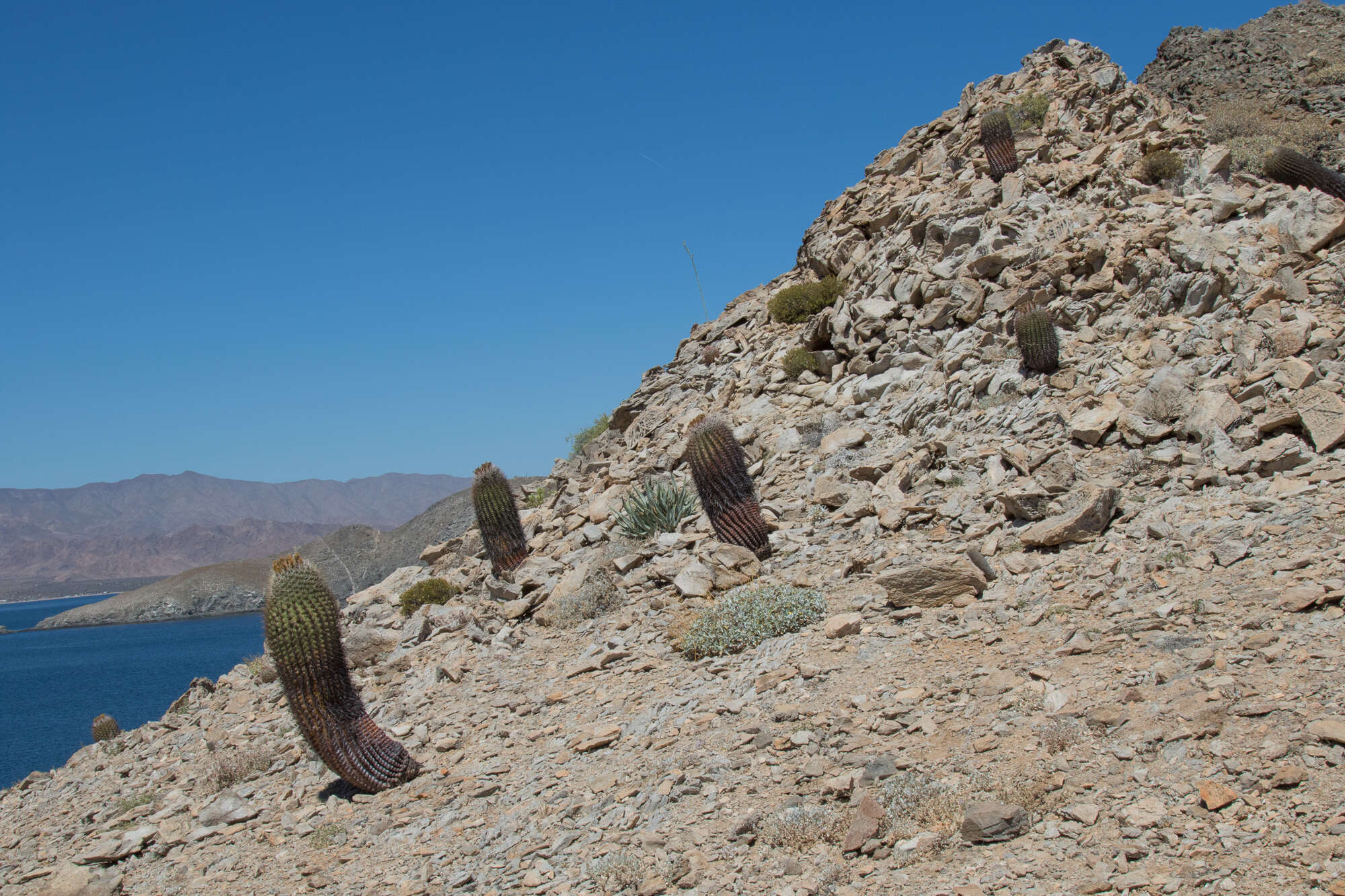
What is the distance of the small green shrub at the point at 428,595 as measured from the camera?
13.4 metres

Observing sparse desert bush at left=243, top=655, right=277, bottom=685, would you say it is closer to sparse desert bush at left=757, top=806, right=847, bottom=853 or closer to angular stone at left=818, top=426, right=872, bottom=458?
angular stone at left=818, top=426, right=872, bottom=458

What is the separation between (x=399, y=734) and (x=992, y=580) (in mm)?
6066

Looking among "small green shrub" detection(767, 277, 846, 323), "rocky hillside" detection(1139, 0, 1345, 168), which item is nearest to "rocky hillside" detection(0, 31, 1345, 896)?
"small green shrub" detection(767, 277, 846, 323)

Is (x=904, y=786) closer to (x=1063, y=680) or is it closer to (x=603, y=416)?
(x=1063, y=680)

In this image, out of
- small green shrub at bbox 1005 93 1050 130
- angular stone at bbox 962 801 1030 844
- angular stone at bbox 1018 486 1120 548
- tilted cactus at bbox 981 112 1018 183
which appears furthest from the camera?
small green shrub at bbox 1005 93 1050 130

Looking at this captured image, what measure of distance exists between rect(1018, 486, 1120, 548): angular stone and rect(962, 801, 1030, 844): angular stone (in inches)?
153

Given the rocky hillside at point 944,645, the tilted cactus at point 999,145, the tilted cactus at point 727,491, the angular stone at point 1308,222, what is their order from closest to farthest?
the rocky hillside at point 944,645 → the angular stone at point 1308,222 → the tilted cactus at point 727,491 → the tilted cactus at point 999,145

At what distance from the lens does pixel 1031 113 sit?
1537 cm

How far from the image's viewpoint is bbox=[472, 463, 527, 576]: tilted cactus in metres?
12.9

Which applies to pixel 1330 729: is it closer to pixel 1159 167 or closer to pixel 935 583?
pixel 935 583

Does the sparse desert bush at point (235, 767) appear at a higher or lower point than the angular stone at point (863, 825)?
higher

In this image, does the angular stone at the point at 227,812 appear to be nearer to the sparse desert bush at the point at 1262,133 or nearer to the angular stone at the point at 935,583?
the angular stone at the point at 935,583

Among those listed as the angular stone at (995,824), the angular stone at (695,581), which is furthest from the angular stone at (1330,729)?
the angular stone at (695,581)

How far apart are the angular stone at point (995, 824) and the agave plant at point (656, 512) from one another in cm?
770
